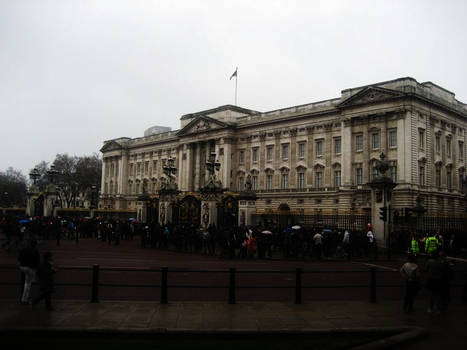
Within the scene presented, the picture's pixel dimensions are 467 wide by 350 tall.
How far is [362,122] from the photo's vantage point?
5362 centimetres

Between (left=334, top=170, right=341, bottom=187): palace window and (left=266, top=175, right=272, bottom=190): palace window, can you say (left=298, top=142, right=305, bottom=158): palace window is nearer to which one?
(left=266, top=175, right=272, bottom=190): palace window

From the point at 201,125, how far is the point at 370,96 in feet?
103

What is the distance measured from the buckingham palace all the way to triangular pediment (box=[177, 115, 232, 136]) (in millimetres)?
169

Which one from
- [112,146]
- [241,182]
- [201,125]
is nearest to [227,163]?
[241,182]

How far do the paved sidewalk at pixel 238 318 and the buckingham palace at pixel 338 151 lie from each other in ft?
65.4

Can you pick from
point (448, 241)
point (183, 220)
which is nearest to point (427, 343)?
point (448, 241)

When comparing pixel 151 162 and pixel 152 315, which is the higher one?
pixel 151 162

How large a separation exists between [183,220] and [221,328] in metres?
24.2

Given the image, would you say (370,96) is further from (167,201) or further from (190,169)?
(190,169)

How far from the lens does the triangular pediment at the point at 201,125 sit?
72.1m

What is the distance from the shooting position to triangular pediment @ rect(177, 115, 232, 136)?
237ft

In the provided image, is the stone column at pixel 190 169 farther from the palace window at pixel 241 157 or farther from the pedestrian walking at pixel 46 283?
the pedestrian walking at pixel 46 283

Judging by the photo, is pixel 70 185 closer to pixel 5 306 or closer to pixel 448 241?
pixel 448 241

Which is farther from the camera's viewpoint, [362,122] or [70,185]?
[70,185]
